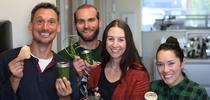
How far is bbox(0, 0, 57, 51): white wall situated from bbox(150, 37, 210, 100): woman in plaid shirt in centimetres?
86

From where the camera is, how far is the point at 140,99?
1.82 meters

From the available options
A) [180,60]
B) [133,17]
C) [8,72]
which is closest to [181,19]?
[133,17]

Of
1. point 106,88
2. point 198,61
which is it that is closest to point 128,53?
point 106,88

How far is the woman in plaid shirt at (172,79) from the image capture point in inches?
74.2

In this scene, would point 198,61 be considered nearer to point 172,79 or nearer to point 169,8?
point 172,79

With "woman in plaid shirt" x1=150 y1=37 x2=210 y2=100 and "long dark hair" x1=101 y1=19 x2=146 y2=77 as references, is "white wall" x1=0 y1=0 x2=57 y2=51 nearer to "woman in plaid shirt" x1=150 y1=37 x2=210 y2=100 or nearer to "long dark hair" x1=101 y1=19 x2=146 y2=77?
"long dark hair" x1=101 y1=19 x2=146 y2=77

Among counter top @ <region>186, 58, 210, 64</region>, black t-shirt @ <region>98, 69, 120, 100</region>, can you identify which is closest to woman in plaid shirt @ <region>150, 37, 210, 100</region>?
black t-shirt @ <region>98, 69, 120, 100</region>

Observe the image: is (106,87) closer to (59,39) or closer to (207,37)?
(59,39)

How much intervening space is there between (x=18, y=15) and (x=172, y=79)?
40.4 inches

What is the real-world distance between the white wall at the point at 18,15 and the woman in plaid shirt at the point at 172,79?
86 centimetres

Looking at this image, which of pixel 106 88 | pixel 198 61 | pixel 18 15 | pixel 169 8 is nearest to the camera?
pixel 106 88

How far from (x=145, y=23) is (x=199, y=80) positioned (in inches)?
104

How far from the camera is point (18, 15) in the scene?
220cm

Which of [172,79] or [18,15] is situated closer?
[172,79]
